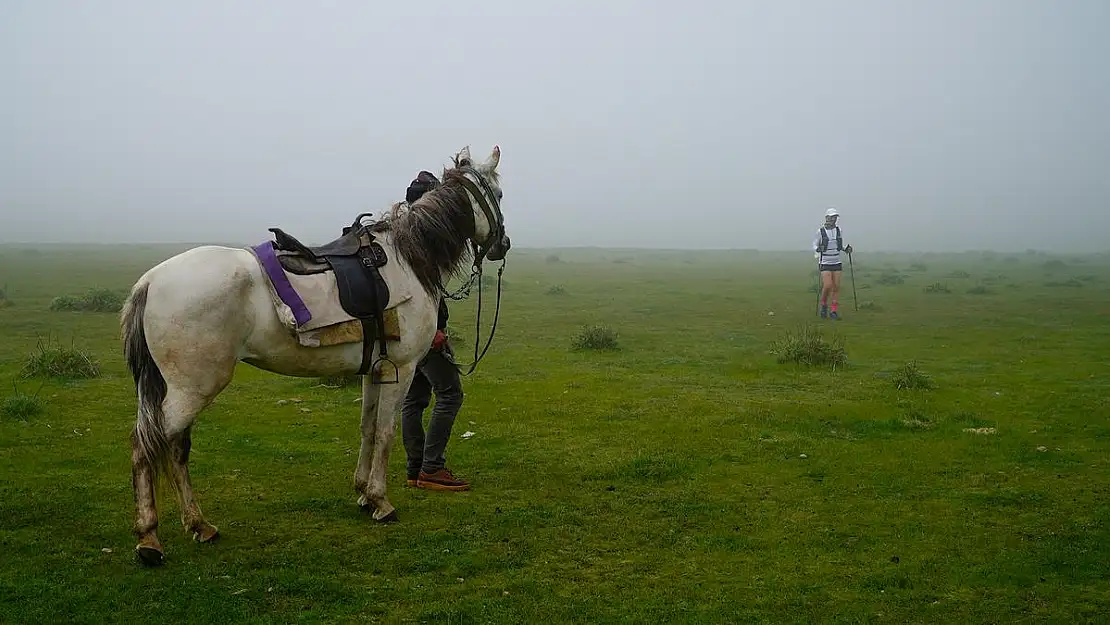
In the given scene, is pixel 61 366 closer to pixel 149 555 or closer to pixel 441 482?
pixel 441 482

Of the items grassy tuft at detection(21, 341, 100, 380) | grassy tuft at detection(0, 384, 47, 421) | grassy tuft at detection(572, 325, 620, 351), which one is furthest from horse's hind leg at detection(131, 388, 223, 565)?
grassy tuft at detection(572, 325, 620, 351)

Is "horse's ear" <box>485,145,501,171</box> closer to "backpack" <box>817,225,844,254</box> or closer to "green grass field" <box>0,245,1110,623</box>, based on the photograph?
"green grass field" <box>0,245,1110,623</box>

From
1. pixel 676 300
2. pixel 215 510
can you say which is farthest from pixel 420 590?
pixel 676 300

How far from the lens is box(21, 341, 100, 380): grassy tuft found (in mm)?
10508

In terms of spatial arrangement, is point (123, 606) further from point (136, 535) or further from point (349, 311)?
point (349, 311)

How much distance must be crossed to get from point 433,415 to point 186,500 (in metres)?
1.98

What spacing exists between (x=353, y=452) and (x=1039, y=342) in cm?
1300

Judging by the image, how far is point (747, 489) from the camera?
21.5ft

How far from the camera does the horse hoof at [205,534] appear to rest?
17.1 feet

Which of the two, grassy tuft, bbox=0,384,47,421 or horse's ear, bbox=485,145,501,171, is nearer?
horse's ear, bbox=485,145,501,171

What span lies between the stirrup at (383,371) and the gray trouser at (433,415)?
2.59ft

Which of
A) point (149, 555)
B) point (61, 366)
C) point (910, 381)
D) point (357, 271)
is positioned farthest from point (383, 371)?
point (910, 381)

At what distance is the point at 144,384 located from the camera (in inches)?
197

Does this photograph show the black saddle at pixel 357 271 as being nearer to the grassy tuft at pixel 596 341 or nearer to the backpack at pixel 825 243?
the grassy tuft at pixel 596 341
